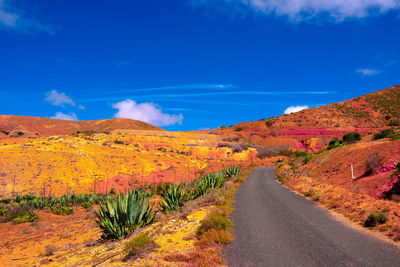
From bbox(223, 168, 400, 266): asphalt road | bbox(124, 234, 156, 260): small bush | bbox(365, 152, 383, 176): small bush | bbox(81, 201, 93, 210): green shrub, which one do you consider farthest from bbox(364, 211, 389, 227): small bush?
bbox(81, 201, 93, 210): green shrub

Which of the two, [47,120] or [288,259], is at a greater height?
[47,120]

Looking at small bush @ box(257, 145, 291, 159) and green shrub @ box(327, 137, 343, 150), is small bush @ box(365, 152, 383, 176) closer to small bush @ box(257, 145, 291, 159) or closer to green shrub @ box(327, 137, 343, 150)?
green shrub @ box(327, 137, 343, 150)

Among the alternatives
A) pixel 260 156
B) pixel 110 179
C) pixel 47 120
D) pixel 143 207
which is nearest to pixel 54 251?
pixel 143 207

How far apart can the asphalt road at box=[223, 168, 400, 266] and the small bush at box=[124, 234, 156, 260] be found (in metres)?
1.85

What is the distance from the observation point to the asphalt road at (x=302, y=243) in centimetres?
510

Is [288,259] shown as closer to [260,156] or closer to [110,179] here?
[110,179]

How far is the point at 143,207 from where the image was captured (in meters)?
8.49

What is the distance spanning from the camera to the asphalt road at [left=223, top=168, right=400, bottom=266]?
201 inches

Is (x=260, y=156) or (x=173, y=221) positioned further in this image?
(x=260, y=156)

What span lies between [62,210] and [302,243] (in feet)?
44.0

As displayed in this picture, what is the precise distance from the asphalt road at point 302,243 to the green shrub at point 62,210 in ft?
33.4

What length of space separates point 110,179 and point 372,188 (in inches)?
839

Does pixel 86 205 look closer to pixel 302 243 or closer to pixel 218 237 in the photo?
pixel 218 237

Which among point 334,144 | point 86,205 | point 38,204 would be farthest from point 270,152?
point 38,204
